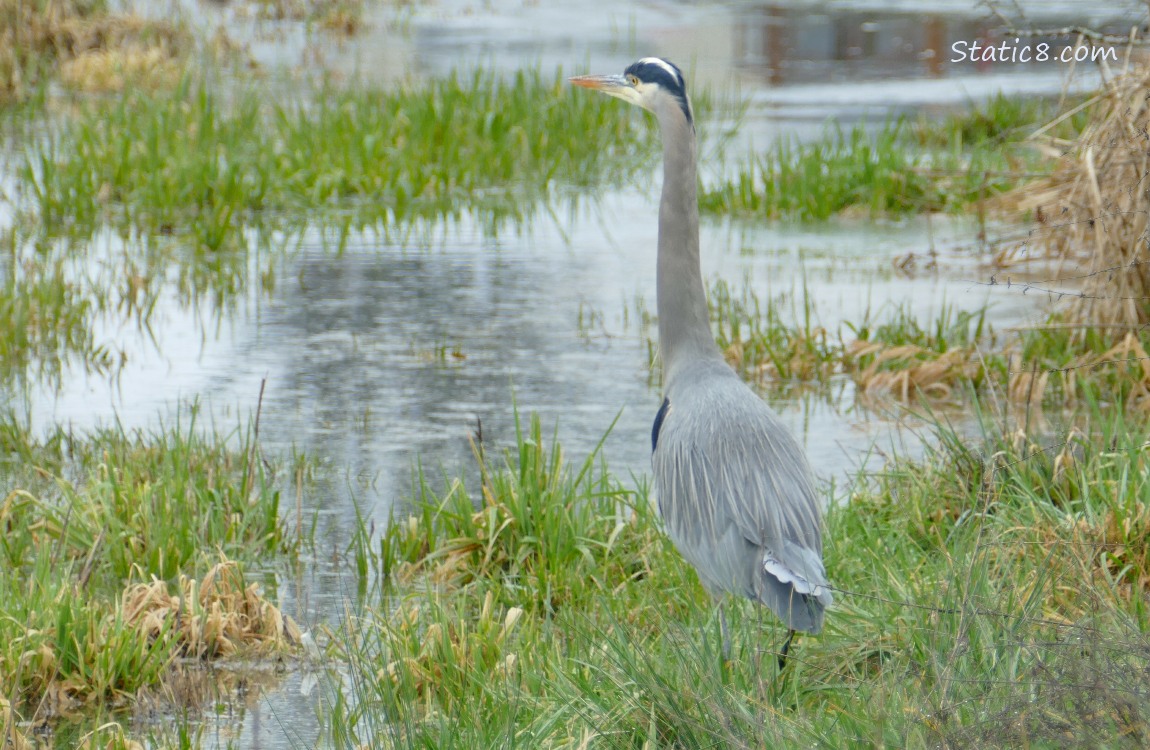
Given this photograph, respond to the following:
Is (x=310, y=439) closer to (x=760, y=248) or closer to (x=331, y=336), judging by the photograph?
(x=331, y=336)

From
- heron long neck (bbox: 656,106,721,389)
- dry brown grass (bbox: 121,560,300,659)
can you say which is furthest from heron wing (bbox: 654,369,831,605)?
dry brown grass (bbox: 121,560,300,659)

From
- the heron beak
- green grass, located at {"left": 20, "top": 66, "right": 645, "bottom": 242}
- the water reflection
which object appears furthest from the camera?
the water reflection

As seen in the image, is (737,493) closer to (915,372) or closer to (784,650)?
(784,650)

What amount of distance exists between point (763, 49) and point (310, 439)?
1548 cm

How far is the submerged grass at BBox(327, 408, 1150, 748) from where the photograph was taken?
294 cm

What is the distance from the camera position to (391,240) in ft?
32.8

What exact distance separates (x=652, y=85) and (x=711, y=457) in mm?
1194

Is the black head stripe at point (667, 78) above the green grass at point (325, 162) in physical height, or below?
above

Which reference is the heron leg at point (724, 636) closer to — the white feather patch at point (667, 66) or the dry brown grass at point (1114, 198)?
the white feather patch at point (667, 66)

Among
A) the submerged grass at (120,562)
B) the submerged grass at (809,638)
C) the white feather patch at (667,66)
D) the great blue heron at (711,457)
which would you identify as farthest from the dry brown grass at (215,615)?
the white feather patch at (667,66)

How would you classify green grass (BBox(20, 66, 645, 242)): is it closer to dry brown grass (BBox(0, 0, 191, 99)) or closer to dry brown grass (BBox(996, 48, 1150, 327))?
dry brown grass (BBox(0, 0, 191, 99))

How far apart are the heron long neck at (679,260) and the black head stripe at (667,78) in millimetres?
29

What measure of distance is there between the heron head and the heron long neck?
0.03 meters

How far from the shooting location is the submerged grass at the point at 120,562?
13.6 feet
